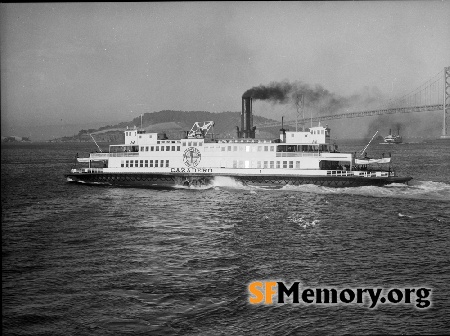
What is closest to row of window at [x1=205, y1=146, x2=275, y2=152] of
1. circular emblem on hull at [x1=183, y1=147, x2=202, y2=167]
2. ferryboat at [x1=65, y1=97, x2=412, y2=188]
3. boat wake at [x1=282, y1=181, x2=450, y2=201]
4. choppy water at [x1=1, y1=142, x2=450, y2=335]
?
ferryboat at [x1=65, y1=97, x2=412, y2=188]

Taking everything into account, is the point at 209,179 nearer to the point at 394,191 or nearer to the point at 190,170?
the point at 190,170

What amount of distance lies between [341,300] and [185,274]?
20.7 feet

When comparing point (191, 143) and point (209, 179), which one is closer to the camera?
point (209, 179)

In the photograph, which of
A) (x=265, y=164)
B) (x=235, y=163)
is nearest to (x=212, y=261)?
(x=265, y=164)

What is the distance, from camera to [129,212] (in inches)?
1312

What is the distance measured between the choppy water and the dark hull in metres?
4.60

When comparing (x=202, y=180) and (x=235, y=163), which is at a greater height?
(x=235, y=163)

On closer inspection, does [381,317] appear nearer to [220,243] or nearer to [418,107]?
[220,243]

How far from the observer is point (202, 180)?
47.3 meters

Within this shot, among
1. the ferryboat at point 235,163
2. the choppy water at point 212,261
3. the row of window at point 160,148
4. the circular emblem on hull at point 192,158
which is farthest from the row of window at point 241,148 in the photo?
the choppy water at point 212,261

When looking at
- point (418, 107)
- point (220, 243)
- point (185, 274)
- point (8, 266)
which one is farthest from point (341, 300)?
point (418, 107)

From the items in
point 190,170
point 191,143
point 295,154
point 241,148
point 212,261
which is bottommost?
point 212,261

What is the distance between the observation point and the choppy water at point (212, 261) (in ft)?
48.9

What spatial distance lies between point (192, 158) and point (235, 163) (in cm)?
463
